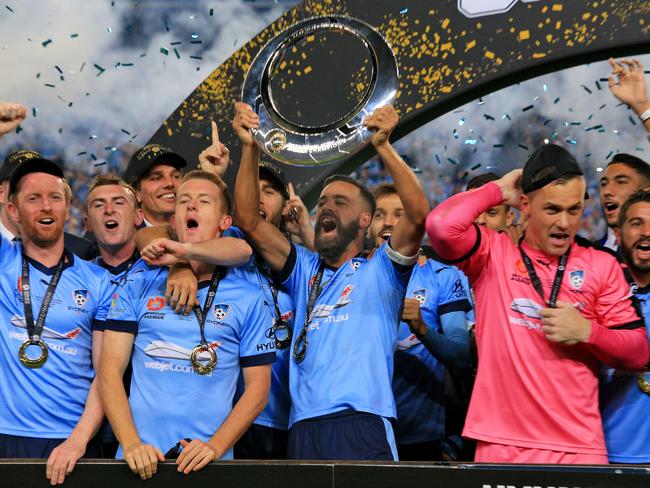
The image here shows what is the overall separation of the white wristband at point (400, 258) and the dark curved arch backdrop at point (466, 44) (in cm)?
182

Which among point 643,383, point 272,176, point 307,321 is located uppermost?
point 272,176

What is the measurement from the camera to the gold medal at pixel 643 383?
3355 millimetres

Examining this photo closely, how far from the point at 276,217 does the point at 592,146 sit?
275 centimetres

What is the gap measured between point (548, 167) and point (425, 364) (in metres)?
1.19

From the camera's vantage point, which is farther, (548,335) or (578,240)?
(578,240)

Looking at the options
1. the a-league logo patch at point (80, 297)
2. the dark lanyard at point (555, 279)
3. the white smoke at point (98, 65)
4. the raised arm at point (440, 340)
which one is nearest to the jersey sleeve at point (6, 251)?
the a-league logo patch at point (80, 297)

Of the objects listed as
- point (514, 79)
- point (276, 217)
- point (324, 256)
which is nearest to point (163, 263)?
point (324, 256)

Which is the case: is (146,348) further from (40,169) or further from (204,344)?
(40,169)

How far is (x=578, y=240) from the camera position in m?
3.50

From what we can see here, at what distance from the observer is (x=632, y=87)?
4.11 m

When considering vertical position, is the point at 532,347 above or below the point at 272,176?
below

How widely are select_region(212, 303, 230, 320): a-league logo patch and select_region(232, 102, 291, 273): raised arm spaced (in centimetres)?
40

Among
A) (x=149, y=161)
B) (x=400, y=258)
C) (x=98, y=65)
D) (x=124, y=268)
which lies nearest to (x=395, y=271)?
(x=400, y=258)

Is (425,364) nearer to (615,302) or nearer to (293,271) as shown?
(293,271)
